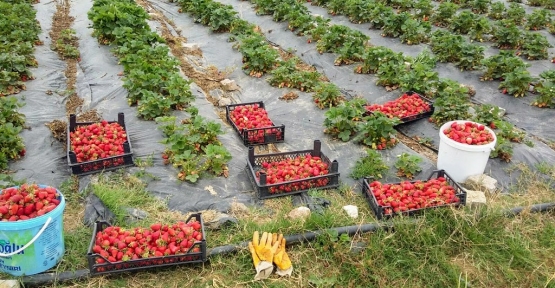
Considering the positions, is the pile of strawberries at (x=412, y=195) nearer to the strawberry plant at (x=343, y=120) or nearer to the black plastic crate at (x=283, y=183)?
the black plastic crate at (x=283, y=183)

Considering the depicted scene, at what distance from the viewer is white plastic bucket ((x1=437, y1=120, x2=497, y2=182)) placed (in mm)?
5703

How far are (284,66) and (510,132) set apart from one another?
12.8ft

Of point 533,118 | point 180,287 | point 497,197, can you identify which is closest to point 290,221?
point 180,287

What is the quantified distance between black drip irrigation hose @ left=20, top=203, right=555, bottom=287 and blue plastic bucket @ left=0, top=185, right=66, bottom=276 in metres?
0.09

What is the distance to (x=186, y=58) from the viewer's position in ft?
33.7

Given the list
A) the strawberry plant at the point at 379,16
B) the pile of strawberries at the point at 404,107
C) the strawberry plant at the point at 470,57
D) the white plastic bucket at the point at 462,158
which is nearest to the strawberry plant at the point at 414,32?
the strawberry plant at the point at 379,16

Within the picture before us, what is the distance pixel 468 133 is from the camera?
19.5ft

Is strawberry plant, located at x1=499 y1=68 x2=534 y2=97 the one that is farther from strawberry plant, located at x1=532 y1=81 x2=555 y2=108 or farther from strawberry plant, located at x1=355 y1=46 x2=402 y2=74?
strawberry plant, located at x1=355 y1=46 x2=402 y2=74

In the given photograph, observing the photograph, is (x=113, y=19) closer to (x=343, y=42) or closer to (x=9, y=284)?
(x=343, y=42)

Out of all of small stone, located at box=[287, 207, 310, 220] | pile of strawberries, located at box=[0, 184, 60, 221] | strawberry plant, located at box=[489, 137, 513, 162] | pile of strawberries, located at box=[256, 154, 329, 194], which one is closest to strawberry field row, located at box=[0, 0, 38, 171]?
pile of strawberries, located at box=[0, 184, 60, 221]

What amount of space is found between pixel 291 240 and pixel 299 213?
0.37m

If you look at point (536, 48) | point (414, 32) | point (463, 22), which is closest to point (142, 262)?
point (414, 32)

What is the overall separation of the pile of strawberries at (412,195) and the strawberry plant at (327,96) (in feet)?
7.98

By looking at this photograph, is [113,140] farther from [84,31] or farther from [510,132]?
[84,31]
